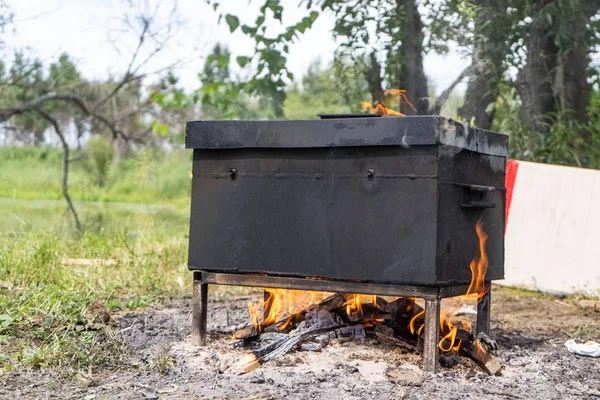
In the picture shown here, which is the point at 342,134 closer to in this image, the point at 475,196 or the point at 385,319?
the point at 475,196

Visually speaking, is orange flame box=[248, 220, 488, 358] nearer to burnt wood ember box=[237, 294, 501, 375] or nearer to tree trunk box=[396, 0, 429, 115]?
burnt wood ember box=[237, 294, 501, 375]

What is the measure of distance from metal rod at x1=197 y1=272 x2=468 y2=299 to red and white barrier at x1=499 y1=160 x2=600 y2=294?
9.30ft

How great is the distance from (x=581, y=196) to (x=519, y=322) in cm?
164

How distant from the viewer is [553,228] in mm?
6105

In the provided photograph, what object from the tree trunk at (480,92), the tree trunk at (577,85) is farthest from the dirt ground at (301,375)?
the tree trunk at (577,85)

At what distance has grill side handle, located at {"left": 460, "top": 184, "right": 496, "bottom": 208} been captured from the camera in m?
3.44

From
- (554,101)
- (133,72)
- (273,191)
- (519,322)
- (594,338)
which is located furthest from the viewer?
(133,72)

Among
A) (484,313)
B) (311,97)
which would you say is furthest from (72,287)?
(311,97)

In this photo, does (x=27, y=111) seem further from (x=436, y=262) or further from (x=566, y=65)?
(x=436, y=262)

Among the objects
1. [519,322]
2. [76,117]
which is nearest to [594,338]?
[519,322]

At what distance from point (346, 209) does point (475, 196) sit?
27.2 inches

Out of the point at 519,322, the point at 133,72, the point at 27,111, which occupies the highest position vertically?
the point at 133,72

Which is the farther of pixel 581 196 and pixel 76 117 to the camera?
pixel 76 117

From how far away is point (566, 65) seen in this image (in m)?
7.90
